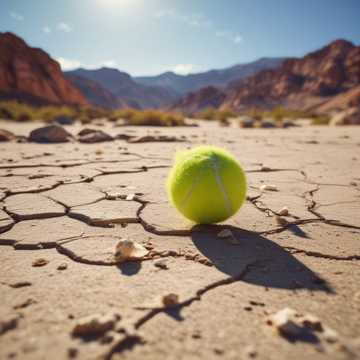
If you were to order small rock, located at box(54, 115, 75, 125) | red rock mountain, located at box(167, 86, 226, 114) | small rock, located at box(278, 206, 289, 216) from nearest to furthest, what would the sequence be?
1. small rock, located at box(278, 206, 289, 216)
2. small rock, located at box(54, 115, 75, 125)
3. red rock mountain, located at box(167, 86, 226, 114)

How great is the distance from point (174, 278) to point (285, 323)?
1.40ft

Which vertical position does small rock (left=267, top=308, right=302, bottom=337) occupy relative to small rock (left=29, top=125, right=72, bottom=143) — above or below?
below

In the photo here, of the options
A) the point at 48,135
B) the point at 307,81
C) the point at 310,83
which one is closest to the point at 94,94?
the point at 307,81

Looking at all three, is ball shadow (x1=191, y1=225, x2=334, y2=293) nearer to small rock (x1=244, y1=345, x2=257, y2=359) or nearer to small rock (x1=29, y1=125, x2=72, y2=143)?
small rock (x1=244, y1=345, x2=257, y2=359)

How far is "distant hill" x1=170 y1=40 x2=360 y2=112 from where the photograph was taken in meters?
44.2

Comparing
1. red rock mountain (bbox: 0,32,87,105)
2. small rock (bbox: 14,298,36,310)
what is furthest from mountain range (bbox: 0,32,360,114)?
small rock (bbox: 14,298,36,310)

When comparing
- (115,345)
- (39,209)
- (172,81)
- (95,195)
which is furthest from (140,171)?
(172,81)

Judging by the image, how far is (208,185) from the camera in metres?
1.52

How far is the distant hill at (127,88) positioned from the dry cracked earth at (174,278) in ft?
277

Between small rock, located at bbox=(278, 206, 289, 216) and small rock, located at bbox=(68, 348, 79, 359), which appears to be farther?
small rock, located at bbox=(278, 206, 289, 216)

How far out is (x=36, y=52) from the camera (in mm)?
39562

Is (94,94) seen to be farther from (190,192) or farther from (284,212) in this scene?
(190,192)

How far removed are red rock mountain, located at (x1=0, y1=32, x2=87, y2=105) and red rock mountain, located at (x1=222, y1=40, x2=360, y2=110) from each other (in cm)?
2760

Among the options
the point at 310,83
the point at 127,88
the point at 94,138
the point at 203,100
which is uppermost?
the point at 127,88
